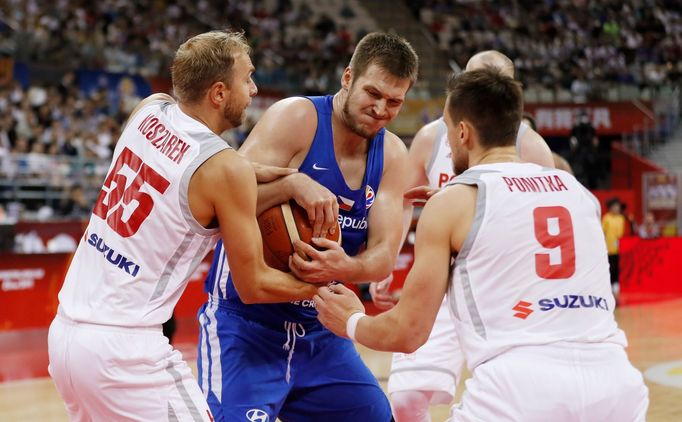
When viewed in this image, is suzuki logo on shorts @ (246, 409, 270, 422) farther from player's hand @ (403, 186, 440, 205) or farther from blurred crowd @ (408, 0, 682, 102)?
blurred crowd @ (408, 0, 682, 102)

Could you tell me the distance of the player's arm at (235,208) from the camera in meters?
3.05

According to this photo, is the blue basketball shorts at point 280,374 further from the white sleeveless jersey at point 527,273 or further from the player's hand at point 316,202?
the white sleeveless jersey at point 527,273

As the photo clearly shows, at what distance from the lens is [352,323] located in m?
3.14

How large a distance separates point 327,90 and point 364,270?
15977 mm

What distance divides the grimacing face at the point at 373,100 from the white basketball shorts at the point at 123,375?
1352mm

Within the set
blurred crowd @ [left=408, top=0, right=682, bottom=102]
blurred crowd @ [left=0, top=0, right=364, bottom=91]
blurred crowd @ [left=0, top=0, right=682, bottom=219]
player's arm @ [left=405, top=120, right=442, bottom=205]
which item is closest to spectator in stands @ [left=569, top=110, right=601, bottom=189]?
blurred crowd @ [left=0, top=0, right=682, bottom=219]

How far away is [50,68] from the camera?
598 inches

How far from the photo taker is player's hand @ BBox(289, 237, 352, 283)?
3.40 meters

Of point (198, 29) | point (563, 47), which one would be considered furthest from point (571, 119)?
point (198, 29)

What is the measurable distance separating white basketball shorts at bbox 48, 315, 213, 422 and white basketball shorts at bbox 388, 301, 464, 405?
5.71ft

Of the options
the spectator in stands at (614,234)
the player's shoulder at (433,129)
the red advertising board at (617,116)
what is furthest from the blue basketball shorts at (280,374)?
the red advertising board at (617,116)

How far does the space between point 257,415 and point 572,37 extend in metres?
23.4

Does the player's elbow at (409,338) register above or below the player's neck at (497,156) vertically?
below

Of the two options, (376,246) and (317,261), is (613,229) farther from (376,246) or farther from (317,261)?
(317,261)
